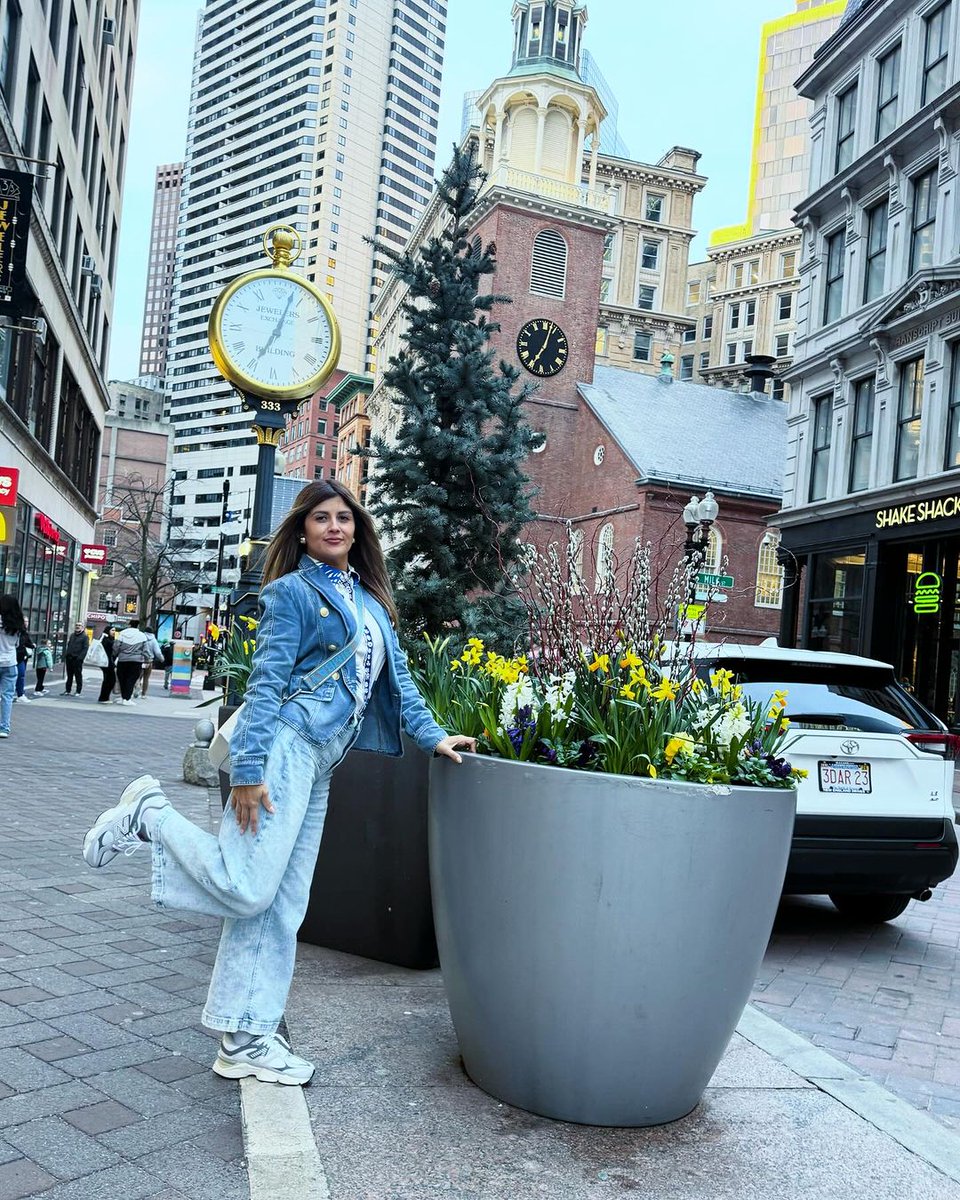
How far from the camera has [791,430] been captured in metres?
28.0

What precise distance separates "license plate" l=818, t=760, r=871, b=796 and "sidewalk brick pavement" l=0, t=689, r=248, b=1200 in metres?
3.37

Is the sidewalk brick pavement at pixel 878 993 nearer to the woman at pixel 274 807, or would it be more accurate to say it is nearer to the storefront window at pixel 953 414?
the woman at pixel 274 807

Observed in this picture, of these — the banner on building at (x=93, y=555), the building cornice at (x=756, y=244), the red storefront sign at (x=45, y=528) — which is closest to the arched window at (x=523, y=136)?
the banner on building at (x=93, y=555)

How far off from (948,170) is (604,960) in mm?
22726

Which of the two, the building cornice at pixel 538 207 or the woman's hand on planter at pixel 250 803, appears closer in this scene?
the woman's hand on planter at pixel 250 803

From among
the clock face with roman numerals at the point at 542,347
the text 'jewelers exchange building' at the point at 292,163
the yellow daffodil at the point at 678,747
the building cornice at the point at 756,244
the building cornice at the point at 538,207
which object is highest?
the text 'jewelers exchange building' at the point at 292,163

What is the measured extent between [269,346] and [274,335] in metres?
0.09

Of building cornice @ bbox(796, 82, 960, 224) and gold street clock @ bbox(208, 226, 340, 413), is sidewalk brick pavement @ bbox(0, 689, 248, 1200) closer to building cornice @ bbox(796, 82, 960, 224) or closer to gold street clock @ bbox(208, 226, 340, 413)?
gold street clock @ bbox(208, 226, 340, 413)

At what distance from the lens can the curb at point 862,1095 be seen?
335 centimetres

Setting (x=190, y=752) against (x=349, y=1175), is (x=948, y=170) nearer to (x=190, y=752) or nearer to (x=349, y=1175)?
(x=190, y=752)

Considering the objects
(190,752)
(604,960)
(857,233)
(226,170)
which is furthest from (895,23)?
(226,170)

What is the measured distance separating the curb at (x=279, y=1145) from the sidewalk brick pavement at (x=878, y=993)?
92.1 inches

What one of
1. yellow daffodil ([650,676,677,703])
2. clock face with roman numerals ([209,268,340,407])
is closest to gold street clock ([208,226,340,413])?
clock face with roman numerals ([209,268,340,407])

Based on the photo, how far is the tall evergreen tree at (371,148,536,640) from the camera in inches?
520
